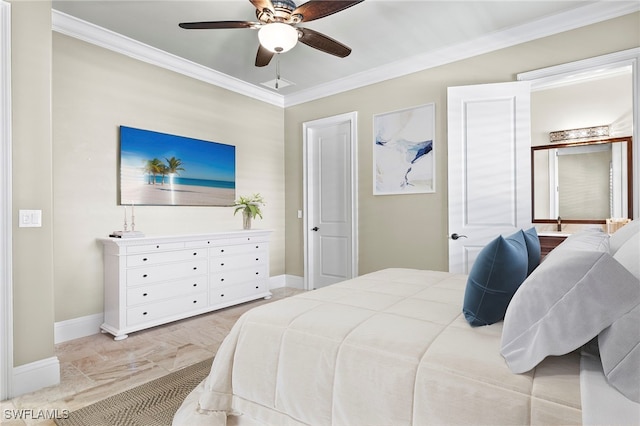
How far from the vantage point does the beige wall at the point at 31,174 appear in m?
2.09

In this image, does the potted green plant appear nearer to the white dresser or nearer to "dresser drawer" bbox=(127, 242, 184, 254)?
the white dresser

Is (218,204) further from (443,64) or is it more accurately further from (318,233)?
(443,64)

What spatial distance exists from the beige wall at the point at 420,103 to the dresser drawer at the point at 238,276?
2.77ft

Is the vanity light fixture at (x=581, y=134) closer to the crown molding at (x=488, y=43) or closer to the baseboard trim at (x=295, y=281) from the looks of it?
the crown molding at (x=488, y=43)

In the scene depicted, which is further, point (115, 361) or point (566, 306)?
point (115, 361)

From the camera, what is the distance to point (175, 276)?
3406 millimetres

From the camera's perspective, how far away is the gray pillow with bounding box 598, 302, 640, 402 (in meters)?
0.86

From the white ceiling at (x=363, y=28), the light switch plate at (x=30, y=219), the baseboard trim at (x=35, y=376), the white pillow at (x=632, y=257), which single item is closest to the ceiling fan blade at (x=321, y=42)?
the white ceiling at (x=363, y=28)

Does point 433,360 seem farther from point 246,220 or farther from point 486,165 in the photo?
point 246,220

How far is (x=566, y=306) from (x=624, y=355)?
160mm

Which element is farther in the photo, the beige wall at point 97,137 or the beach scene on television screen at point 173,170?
the beach scene on television screen at point 173,170

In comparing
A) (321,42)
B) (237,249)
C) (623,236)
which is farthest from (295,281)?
(623,236)

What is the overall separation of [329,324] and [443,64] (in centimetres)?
329

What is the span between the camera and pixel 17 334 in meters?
2.08
